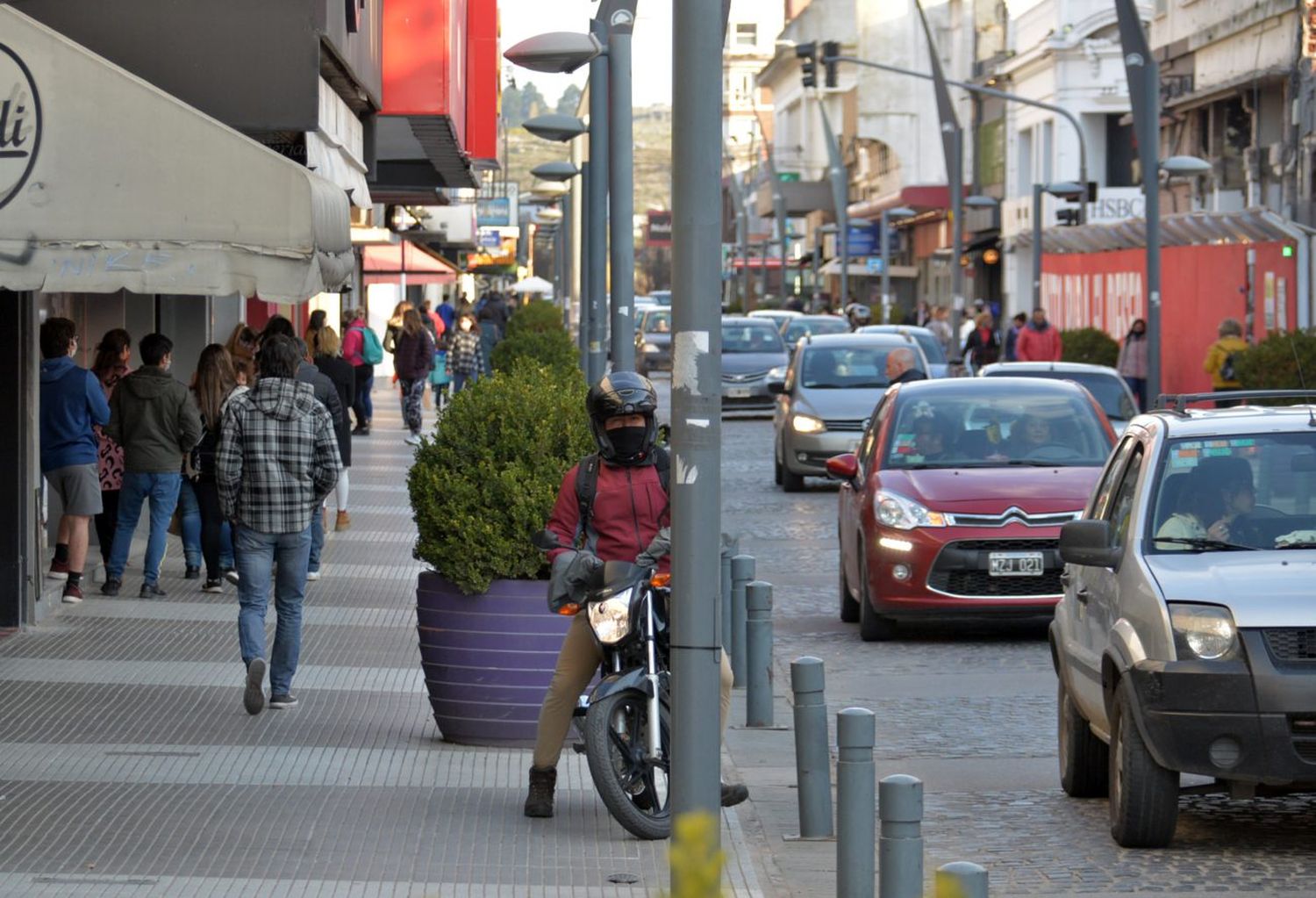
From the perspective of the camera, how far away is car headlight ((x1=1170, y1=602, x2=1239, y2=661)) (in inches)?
296

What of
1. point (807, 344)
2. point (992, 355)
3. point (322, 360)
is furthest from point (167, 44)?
point (992, 355)

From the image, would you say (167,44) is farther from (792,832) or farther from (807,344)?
(807,344)

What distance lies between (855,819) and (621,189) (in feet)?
31.5

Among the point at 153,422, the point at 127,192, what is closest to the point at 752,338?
the point at 153,422

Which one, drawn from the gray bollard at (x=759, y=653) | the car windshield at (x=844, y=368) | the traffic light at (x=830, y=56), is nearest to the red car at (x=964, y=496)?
the gray bollard at (x=759, y=653)

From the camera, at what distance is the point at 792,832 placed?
8438 millimetres

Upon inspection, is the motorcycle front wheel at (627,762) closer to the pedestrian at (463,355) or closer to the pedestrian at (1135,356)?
the pedestrian at (1135,356)

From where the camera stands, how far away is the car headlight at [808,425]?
25125 millimetres

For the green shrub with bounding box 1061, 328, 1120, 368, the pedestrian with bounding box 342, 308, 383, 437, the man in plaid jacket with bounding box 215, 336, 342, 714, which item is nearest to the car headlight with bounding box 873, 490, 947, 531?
the man in plaid jacket with bounding box 215, 336, 342, 714

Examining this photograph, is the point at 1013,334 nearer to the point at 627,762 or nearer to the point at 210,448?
the point at 210,448

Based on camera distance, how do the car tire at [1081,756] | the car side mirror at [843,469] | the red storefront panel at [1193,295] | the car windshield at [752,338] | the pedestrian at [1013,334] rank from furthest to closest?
the pedestrian at [1013,334] < the car windshield at [752,338] < the red storefront panel at [1193,295] < the car side mirror at [843,469] < the car tire at [1081,756]

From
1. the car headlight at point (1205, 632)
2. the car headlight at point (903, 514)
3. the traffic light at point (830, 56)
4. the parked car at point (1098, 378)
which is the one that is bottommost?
the car headlight at point (1205, 632)

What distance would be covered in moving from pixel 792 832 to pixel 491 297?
4823cm

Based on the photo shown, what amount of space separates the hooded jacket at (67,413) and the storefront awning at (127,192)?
5.22m
